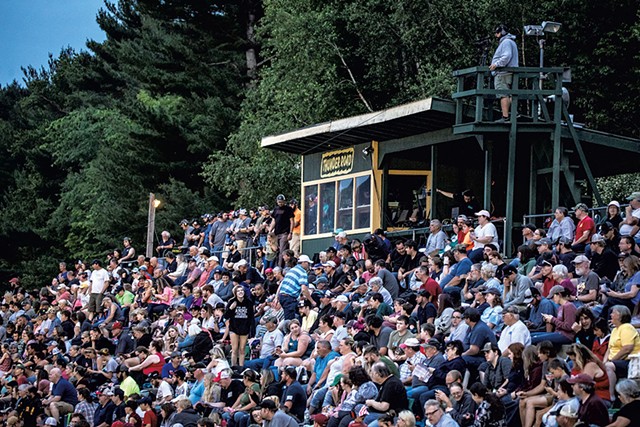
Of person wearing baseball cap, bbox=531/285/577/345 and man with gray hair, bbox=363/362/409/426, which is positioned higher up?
person wearing baseball cap, bbox=531/285/577/345

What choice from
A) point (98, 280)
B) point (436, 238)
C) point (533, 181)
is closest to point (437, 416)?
point (436, 238)

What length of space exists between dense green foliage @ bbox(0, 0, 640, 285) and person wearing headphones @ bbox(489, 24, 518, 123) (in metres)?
11.2

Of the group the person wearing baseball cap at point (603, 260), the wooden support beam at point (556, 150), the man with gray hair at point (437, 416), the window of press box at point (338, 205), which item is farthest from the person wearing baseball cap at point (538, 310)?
the window of press box at point (338, 205)

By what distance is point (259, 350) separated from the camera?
19984 mm

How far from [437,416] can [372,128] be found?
1150cm

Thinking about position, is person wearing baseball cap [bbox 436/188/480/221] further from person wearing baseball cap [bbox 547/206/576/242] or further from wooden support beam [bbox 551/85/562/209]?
person wearing baseball cap [bbox 547/206/576/242]

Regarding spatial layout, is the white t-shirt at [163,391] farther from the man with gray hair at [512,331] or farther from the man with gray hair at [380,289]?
the man with gray hair at [512,331]

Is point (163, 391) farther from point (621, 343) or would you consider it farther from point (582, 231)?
point (621, 343)

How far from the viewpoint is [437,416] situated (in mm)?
12445

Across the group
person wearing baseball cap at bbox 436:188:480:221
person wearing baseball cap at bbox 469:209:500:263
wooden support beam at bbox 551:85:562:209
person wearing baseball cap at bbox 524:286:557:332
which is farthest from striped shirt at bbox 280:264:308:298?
person wearing baseball cap at bbox 524:286:557:332

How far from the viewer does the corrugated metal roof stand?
21.4 m

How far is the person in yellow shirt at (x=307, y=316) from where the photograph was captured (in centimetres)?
1905

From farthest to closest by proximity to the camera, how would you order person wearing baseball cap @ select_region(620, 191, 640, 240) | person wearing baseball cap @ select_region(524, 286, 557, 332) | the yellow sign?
the yellow sign → person wearing baseball cap @ select_region(620, 191, 640, 240) → person wearing baseball cap @ select_region(524, 286, 557, 332)

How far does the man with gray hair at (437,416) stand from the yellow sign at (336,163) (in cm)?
1297
